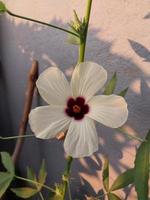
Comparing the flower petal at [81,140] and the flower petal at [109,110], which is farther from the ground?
the flower petal at [109,110]

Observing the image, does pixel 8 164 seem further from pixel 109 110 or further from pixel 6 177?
pixel 109 110

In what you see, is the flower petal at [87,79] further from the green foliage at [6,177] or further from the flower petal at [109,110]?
the green foliage at [6,177]

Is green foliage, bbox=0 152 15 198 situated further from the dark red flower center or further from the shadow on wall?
the shadow on wall

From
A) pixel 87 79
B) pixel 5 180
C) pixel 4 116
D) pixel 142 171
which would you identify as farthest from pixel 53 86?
pixel 4 116

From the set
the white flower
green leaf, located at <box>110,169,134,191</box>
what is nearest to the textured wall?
green leaf, located at <box>110,169,134,191</box>

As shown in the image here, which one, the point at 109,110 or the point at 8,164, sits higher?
the point at 109,110

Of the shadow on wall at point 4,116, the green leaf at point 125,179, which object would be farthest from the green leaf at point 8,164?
the shadow on wall at point 4,116
